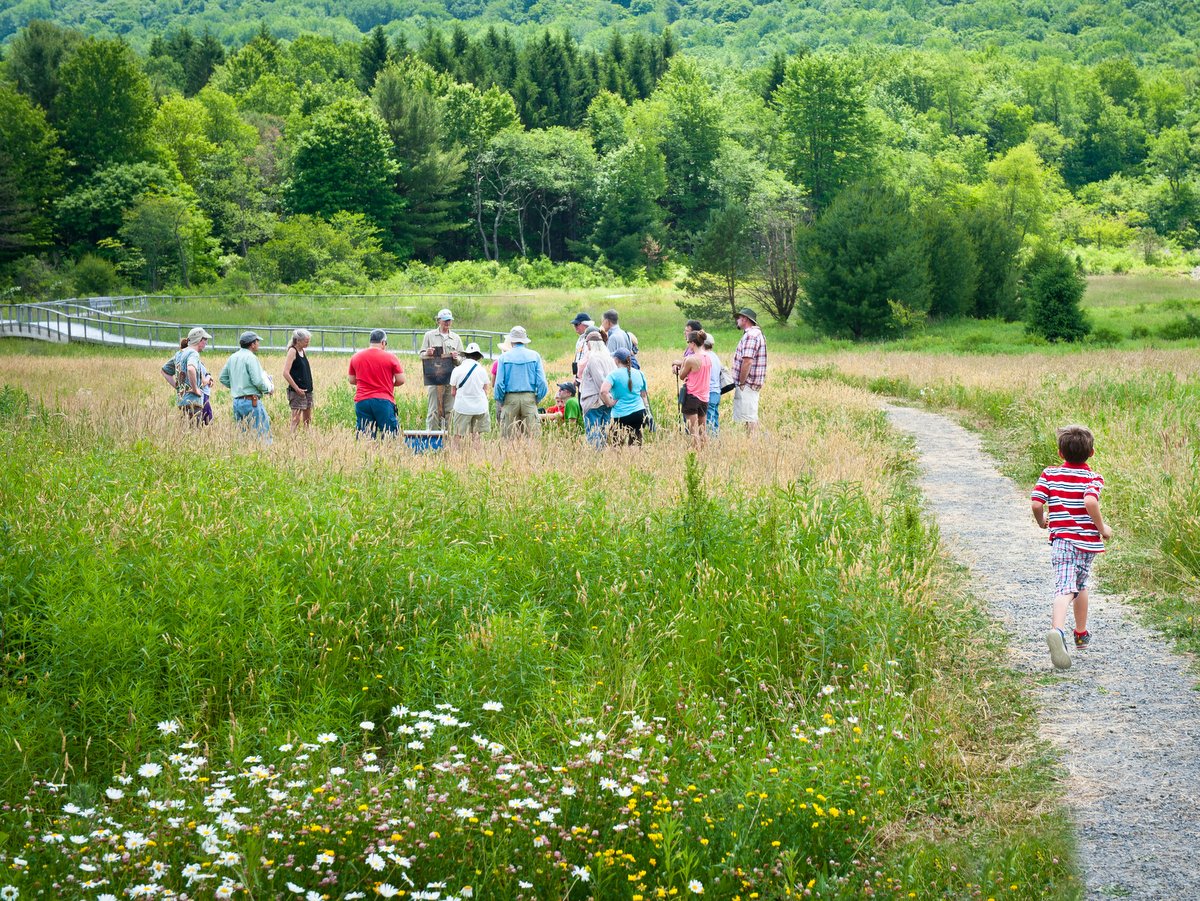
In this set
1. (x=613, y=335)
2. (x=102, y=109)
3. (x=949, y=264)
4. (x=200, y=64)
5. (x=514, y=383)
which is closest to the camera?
(x=514, y=383)

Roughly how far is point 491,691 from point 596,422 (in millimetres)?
7397

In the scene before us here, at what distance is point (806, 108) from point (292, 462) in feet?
285

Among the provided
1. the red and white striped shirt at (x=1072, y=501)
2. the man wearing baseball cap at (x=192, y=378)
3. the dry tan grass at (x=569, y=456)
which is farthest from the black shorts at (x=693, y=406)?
the red and white striped shirt at (x=1072, y=501)

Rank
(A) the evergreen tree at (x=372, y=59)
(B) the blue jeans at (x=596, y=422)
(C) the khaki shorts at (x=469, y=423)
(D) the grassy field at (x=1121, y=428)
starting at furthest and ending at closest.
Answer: (A) the evergreen tree at (x=372, y=59)
(C) the khaki shorts at (x=469, y=423)
(B) the blue jeans at (x=596, y=422)
(D) the grassy field at (x=1121, y=428)

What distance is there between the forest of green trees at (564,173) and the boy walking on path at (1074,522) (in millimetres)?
37146

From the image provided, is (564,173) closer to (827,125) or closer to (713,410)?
(827,125)

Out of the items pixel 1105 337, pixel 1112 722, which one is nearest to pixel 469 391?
pixel 1112 722

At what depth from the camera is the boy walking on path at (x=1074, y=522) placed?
23.0 ft

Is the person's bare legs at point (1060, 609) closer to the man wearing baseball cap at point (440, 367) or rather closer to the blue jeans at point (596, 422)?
the blue jeans at point (596, 422)

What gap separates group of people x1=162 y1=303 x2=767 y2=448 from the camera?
40.7 feet

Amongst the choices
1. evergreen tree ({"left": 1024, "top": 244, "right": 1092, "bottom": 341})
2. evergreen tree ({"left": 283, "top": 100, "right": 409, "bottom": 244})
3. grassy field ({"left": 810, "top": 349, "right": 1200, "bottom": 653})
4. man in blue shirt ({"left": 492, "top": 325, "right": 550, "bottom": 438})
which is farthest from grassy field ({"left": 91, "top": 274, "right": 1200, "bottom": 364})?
man in blue shirt ({"left": 492, "top": 325, "right": 550, "bottom": 438})

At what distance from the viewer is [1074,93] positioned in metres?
142

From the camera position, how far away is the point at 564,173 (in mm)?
88375

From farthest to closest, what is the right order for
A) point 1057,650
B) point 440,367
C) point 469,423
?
point 440,367, point 469,423, point 1057,650
